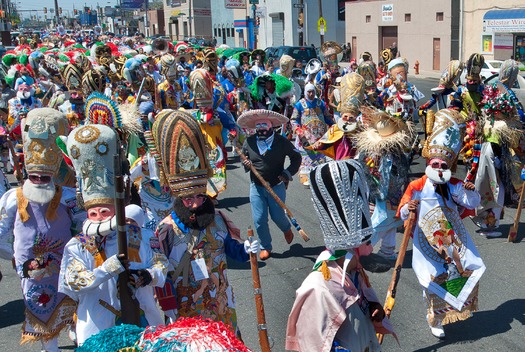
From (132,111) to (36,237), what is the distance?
2129 mm

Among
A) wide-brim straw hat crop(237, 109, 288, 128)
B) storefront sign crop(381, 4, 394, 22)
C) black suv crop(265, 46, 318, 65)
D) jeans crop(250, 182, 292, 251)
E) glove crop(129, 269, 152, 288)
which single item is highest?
storefront sign crop(381, 4, 394, 22)

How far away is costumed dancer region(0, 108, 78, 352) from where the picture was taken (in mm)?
5219

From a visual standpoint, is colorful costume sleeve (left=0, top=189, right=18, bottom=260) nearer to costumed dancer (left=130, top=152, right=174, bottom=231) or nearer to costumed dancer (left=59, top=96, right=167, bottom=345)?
costumed dancer (left=59, top=96, right=167, bottom=345)

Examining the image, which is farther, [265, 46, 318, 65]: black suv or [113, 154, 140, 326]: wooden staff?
[265, 46, 318, 65]: black suv

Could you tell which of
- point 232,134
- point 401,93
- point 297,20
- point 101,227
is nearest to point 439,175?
point 101,227

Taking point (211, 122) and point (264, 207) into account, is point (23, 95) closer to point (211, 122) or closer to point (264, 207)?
point (211, 122)

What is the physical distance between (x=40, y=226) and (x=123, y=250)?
1756 mm

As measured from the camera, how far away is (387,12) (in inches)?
1534

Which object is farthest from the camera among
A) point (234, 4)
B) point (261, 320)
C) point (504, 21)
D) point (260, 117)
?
point (234, 4)

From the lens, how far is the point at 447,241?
5.82m

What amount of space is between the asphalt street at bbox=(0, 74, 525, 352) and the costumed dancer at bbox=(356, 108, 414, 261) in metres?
0.57

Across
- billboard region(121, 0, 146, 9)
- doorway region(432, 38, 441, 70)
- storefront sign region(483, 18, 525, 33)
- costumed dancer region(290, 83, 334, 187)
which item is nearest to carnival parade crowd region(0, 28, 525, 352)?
costumed dancer region(290, 83, 334, 187)

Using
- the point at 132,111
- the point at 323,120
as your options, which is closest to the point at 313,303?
the point at 132,111

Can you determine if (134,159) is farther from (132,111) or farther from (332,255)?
(332,255)
